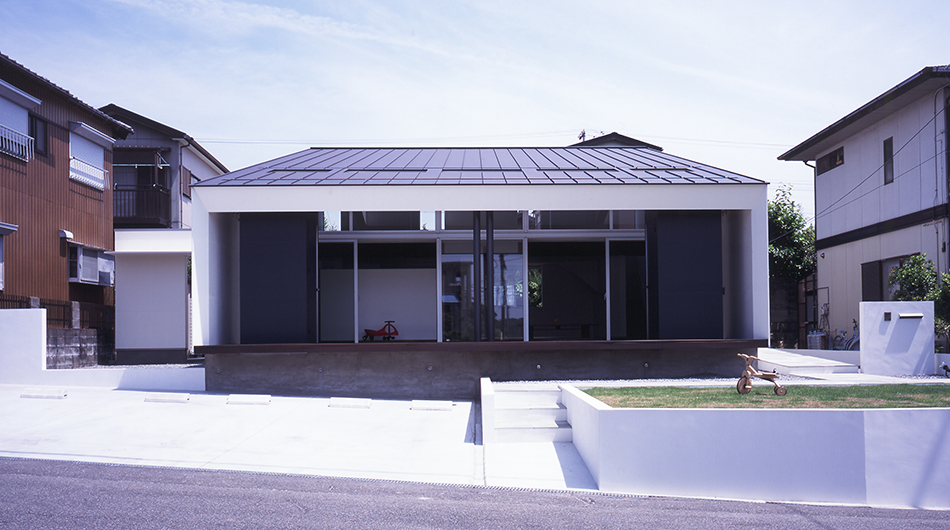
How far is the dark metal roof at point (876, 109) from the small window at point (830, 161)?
0.24 meters

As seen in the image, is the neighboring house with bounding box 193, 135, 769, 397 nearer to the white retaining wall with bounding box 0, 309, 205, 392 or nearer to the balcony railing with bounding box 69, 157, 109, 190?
the white retaining wall with bounding box 0, 309, 205, 392

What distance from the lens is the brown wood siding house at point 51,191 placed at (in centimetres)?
1361

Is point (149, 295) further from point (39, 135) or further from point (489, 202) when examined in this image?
point (489, 202)

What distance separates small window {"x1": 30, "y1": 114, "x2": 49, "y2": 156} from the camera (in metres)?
14.6

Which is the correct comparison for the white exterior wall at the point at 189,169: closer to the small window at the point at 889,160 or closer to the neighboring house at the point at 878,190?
the neighboring house at the point at 878,190

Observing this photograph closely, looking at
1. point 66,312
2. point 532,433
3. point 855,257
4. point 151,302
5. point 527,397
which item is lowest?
point 532,433

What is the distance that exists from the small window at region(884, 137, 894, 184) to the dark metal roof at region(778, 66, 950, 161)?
722mm

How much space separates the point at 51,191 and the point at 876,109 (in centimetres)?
2013

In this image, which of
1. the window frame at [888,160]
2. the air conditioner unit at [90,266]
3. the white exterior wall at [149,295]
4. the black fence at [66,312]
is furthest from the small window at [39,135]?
the window frame at [888,160]

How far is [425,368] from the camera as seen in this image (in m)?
10.8

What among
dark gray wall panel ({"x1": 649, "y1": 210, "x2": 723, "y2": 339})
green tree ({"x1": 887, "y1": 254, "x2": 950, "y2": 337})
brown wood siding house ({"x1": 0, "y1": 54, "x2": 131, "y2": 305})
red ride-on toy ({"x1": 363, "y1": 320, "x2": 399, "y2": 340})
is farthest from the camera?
brown wood siding house ({"x1": 0, "y1": 54, "x2": 131, "y2": 305})

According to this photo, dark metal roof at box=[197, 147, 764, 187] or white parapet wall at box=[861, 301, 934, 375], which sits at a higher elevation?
dark metal roof at box=[197, 147, 764, 187]

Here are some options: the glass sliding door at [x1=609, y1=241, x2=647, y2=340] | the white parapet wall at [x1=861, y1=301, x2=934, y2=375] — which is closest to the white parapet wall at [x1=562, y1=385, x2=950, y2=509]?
the white parapet wall at [x1=861, y1=301, x2=934, y2=375]

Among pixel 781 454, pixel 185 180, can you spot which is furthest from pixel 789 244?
pixel 185 180
